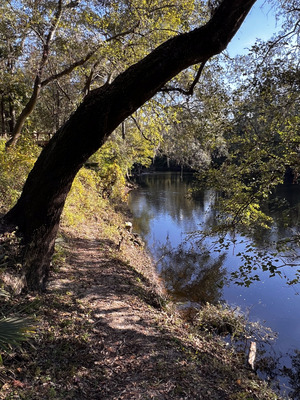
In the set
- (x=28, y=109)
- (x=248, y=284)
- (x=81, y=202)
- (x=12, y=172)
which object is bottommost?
(x=248, y=284)

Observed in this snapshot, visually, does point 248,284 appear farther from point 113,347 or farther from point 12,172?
point 12,172

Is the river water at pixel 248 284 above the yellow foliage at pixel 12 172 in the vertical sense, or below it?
below

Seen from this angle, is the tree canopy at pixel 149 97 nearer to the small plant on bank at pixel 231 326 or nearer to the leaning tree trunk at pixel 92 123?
the leaning tree trunk at pixel 92 123

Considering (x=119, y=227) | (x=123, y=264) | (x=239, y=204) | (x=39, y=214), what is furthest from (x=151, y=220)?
(x=39, y=214)

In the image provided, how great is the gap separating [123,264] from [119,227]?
15.3ft

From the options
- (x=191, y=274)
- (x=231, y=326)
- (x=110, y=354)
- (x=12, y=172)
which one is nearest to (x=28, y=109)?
(x=12, y=172)

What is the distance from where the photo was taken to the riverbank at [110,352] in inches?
116

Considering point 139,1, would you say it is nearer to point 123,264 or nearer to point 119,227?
point 123,264

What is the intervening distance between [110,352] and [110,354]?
38 millimetres

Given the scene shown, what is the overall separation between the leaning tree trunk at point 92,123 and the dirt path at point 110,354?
878 mm

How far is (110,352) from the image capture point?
3.72 meters

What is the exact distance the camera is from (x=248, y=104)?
523 centimetres

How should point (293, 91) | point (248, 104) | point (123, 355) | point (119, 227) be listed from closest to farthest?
point (123, 355), point (293, 91), point (248, 104), point (119, 227)

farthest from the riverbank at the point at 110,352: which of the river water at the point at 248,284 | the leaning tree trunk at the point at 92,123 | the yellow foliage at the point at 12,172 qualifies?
the yellow foliage at the point at 12,172
